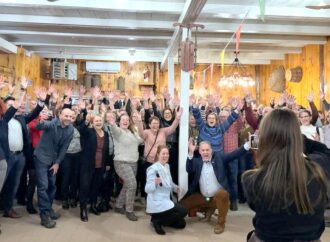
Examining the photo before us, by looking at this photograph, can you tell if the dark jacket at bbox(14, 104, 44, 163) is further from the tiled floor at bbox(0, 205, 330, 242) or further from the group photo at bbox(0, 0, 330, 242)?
the tiled floor at bbox(0, 205, 330, 242)

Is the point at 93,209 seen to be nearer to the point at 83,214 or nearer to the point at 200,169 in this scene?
the point at 83,214

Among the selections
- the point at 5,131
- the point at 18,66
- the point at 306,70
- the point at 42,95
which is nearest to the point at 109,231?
the point at 5,131

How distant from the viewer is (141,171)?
15.9ft

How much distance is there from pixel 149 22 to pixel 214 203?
10.8ft

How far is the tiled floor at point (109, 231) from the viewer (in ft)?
11.6

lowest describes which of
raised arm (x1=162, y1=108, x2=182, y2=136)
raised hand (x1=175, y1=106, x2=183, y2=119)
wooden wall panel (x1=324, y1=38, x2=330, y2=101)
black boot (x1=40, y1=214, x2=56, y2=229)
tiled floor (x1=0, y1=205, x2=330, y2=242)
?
tiled floor (x1=0, y1=205, x2=330, y2=242)

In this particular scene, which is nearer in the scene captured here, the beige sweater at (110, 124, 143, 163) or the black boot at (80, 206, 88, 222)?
the black boot at (80, 206, 88, 222)

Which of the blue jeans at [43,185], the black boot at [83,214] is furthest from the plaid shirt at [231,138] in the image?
the blue jeans at [43,185]

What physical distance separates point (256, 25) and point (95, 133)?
3540 millimetres

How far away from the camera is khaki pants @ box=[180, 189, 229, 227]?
384cm

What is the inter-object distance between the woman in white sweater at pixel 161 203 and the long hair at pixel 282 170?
247 centimetres

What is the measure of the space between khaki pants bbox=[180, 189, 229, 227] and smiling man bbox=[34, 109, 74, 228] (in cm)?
150

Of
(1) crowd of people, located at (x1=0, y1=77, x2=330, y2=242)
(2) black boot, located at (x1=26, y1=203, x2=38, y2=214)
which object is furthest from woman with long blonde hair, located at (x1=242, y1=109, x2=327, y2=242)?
(2) black boot, located at (x1=26, y1=203, x2=38, y2=214)

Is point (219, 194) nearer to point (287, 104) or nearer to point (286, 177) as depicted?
point (287, 104)
